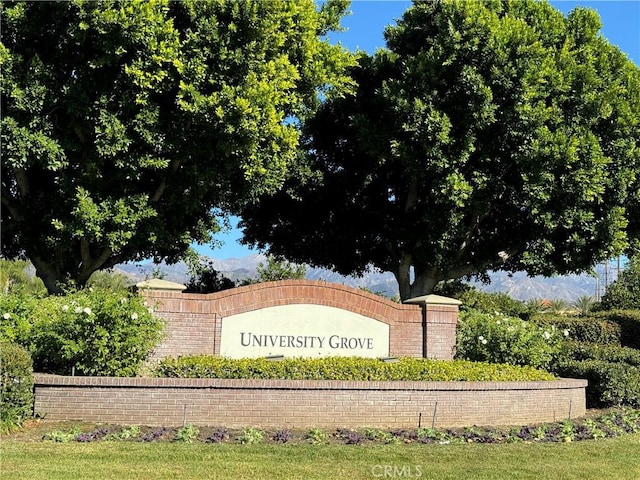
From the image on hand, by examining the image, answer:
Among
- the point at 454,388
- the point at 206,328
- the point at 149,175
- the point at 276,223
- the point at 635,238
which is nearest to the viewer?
the point at 454,388

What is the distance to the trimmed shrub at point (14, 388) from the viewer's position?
8.28 meters

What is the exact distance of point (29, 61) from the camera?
540 inches

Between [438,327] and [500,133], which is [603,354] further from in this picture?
[500,133]

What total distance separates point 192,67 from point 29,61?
137 inches

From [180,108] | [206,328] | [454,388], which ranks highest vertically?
[180,108]

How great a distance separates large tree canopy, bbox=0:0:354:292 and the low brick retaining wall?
5222mm

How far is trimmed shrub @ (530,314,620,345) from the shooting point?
20.5 metres

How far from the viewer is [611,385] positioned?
39.5 ft

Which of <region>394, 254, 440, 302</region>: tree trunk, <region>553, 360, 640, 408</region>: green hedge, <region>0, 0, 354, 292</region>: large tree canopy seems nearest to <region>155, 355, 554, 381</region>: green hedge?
<region>553, 360, 640, 408</region>: green hedge

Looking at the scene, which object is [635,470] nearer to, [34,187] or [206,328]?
[206,328]

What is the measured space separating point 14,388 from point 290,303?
483 cm

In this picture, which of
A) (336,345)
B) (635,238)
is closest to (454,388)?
(336,345)

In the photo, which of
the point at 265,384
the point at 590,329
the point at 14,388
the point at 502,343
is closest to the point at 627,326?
the point at 590,329

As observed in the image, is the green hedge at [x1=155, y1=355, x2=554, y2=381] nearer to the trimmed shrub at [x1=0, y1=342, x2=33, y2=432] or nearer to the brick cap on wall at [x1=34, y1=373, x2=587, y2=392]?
the brick cap on wall at [x1=34, y1=373, x2=587, y2=392]
